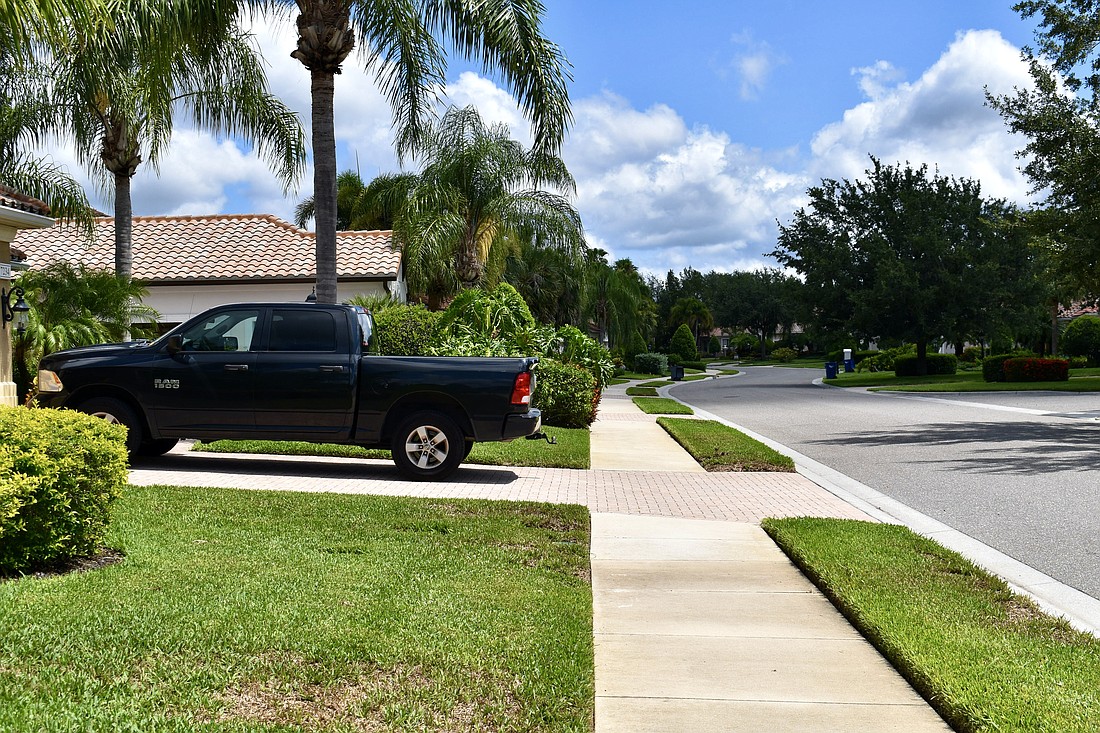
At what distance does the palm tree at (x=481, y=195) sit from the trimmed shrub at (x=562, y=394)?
9818 millimetres

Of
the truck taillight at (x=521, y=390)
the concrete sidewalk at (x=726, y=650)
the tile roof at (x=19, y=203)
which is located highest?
the tile roof at (x=19, y=203)

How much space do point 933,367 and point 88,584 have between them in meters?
49.0

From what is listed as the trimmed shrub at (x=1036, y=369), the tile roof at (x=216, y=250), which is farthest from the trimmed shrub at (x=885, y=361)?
the tile roof at (x=216, y=250)

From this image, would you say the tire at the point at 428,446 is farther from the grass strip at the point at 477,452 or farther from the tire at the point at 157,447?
the tire at the point at 157,447

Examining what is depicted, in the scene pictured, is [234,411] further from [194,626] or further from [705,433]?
[705,433]

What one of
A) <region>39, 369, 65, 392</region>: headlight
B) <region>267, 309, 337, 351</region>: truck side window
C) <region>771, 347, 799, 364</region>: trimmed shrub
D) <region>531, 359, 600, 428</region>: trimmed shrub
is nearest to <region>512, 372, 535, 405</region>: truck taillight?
<region>267, 309, 337, 351</region>: truck side window

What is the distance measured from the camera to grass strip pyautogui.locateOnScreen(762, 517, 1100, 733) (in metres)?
4.11

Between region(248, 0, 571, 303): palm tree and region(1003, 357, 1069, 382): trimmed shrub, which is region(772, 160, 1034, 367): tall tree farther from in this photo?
region(248, 0, 571, 303): palm tree

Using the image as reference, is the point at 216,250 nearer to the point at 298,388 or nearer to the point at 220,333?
the point at 220,333

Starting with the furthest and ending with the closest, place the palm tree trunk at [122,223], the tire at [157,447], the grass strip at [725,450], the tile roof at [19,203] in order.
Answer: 1. the palm tree trunk at [122,223]
2. the tile roof at [19,203]
3. the grass strip at [725,450]
4. the tire at [157,447]

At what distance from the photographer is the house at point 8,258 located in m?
14.5

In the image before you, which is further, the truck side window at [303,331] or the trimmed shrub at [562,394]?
the trimmed shrub at [562,394]

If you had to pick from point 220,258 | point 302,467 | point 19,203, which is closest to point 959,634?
point 302,467

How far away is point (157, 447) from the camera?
39.3ft
